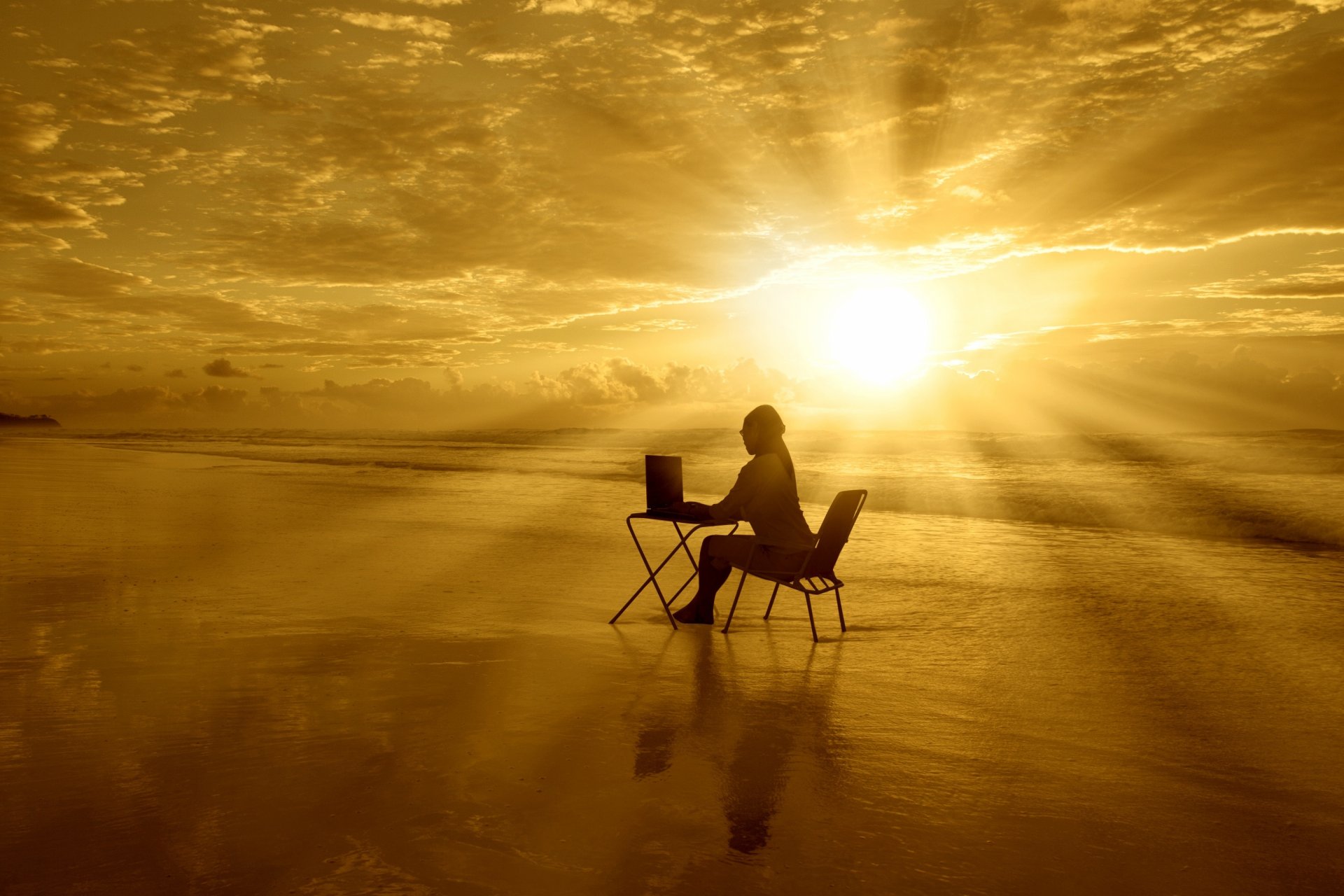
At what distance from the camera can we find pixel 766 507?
22.7ft

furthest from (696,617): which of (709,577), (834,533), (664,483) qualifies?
(834,533)

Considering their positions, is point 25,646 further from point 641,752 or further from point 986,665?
point 986,665

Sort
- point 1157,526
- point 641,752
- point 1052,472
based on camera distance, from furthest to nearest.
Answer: point 1052,472 < point 1157,526 < point 641,752

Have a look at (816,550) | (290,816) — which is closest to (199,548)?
(816,550)

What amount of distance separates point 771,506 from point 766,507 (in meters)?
0.03

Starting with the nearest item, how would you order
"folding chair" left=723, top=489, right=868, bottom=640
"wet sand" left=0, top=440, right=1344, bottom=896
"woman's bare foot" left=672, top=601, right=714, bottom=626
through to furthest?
"wet sand" left=0, top=440, right=1344, bottom=896 < "folding chair" left=723, top=489, right=868, bottom=640 < "woman's bare foot" left=672, top=601, right=714, bottom=626

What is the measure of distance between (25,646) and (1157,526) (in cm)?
1532

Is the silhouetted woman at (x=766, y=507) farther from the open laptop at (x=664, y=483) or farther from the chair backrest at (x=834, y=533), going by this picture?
the open laptop at (x=664, y=483)

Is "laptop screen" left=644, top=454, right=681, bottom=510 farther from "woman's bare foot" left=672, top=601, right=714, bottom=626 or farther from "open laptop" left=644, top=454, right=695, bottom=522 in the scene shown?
"woman's bare foot" left=672, top=601, right=714, bottom=626

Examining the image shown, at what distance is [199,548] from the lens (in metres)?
10.7

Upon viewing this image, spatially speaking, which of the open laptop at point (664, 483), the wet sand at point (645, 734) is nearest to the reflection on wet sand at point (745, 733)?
the wet sand at point (645, 734)

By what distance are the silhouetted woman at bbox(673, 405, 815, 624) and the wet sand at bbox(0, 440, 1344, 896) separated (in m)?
0.63

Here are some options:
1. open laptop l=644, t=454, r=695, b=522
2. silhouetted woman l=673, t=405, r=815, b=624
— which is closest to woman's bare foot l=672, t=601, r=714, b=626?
silhouetted woman l=673, t=405, r=815, b=624

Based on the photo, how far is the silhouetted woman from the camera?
6.89 meters
